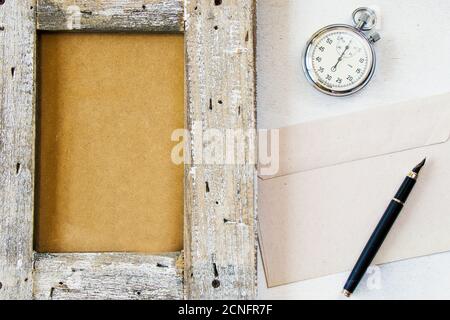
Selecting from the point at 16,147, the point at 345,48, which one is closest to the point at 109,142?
the point at 16,147

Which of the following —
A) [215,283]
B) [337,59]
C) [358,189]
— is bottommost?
[215,283]

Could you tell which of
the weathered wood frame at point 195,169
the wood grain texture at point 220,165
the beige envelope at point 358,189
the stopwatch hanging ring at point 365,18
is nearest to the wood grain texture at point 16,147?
the weathered wood frame at point 195,169

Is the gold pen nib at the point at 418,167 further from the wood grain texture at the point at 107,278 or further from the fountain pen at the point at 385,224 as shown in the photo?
the wood grain texture at the point at 107,278

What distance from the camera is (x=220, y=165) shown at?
590 millimetres

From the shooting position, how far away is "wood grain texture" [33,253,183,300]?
1.95 ft

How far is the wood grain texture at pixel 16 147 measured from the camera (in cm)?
59

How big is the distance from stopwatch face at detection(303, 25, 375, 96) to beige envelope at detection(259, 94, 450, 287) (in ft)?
0.18

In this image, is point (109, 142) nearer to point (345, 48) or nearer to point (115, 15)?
point (115, 15)

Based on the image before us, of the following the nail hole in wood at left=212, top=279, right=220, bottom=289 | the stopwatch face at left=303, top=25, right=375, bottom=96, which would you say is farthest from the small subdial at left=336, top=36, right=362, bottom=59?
the nail hole in wood at left=212, top=279, right=220, bottom=289

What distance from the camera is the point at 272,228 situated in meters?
0.64

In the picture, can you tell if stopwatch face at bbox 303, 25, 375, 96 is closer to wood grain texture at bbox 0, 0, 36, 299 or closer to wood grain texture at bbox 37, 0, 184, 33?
wood grain texture at bbox 37, 0, 184, 33

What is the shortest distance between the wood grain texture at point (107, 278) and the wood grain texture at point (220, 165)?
25 mm

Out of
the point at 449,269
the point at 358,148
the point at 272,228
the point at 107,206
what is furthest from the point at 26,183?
the point at 449,269

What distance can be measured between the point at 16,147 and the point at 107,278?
19cm
